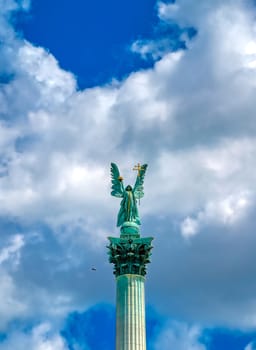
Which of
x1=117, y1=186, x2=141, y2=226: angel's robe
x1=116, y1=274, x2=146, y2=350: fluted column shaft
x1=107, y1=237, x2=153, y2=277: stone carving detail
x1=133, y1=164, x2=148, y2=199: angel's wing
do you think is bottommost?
x1=116, y1=274, x2=146, y2=350: fluted column shaft

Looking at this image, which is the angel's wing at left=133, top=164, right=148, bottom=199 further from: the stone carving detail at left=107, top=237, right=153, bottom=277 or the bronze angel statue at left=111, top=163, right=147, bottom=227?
the stone carving detail at left=107, top=237, right=153, bottom=277

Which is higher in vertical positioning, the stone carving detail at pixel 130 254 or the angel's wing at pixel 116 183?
the angel's wing at pixel 116 183

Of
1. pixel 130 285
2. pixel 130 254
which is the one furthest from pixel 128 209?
pixel 130 285

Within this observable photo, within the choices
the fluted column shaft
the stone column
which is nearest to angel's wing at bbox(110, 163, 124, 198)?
the stone column

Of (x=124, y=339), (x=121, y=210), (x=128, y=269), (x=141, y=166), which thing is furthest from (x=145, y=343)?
(x=141, y=166)

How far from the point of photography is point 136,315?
171ft

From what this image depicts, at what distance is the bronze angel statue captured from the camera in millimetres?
58375

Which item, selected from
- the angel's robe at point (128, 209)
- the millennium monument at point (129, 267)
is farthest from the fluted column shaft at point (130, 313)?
the angel's robe at point (128, 209)

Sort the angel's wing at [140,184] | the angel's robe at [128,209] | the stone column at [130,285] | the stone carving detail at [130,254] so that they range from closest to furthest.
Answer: the stone column at [130,285], the stone carving detail at [130,254], the angel's robe at [128,209], the angel's wing at [140,184]

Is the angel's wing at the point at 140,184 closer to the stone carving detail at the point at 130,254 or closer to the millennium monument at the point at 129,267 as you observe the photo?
the millennium monument at the point at 129,267

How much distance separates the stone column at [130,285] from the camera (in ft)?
168

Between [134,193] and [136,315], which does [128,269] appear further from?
[134,193]

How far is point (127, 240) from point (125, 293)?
485 cm

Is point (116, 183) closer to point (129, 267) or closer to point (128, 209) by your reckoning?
point (128, 209)
